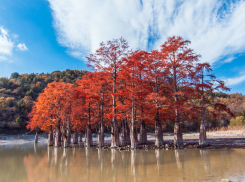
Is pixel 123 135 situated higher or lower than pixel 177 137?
higher

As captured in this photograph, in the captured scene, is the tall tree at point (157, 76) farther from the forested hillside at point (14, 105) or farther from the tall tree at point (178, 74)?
the forested hillside at point (14, 105)

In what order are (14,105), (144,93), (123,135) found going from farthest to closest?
(14,105), (123,135), (144,93)

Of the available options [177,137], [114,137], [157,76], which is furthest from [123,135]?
[157,76]

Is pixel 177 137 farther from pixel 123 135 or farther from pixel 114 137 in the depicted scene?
pixel 114 137

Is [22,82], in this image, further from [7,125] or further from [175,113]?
[175,113]

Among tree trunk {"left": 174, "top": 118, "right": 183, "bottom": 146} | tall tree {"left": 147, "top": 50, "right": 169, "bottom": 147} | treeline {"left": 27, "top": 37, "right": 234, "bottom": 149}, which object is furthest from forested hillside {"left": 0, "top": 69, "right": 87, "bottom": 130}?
tree trunk {"left": 174, "top": 118, "right": 183, "bottom": 146}

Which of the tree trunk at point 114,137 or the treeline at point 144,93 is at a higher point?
the treeline at point 144,93

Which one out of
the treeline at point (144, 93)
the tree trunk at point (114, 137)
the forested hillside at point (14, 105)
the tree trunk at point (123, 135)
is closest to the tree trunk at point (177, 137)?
the treeline at point (144, 93)

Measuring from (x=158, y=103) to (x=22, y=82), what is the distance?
74.3 metres

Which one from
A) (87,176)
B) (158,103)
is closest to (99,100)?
(158,103)

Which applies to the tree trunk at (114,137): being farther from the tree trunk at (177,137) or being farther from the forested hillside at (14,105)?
Answer: the forested hillside at (14,105)

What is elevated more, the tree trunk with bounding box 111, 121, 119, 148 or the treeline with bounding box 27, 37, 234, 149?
the treeline with bounding box 27, 37, 234, 149

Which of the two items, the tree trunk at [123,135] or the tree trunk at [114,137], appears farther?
the tree trunk at [123,135]

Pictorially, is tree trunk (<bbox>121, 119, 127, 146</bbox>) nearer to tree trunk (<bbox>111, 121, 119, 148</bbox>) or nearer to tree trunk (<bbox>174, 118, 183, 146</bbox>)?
tree trunk (<bbox>111, 121, 119, 148</bbox>)
